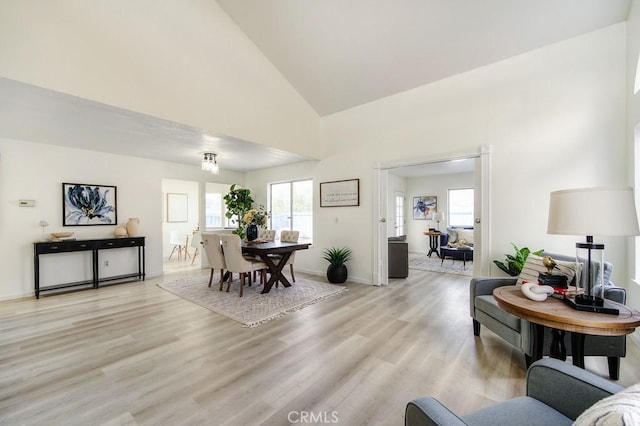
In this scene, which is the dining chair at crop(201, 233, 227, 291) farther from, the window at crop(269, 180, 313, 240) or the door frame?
the door frame

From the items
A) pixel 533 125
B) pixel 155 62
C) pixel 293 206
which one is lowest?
pixel 293 206

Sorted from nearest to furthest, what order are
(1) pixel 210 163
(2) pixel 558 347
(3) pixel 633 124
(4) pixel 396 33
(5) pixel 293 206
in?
(2) pixel 558 347 < (3) pixel 633 124 < (4) pixel 396 33 < (1) pixel 210 163 < (5) pixel 293 206

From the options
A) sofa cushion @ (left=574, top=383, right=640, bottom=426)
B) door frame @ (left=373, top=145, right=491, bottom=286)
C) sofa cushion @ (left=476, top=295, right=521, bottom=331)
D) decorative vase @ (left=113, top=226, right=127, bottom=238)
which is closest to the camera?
sofa cushion @ (left=574, top=383, right=640, bottom=426)

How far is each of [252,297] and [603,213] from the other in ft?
12.4

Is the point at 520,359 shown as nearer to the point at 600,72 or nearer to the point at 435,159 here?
the point at 435,159

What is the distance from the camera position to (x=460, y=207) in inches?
322

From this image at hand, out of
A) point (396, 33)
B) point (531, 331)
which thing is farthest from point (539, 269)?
point (396, 33)

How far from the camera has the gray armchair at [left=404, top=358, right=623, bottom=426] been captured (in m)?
0.90

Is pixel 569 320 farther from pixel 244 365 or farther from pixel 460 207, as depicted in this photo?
pixel 460 207

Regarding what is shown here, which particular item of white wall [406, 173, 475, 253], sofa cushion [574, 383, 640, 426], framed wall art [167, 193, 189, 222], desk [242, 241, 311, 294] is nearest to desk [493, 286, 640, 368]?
sofa cushion [574, 383, 640, 426]

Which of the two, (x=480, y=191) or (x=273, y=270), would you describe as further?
(x=273, y=270)

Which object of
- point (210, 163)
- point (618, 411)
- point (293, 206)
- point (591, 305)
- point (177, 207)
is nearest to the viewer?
point (618, 411)

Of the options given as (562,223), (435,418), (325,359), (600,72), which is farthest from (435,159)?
(435,418)

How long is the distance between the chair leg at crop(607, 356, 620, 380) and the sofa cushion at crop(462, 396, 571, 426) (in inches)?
61.9
